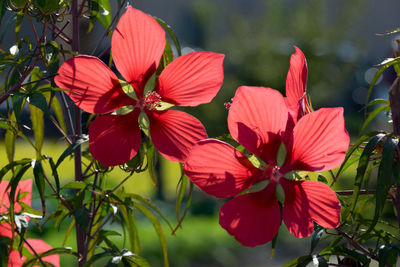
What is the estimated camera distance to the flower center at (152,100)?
442 millimetres

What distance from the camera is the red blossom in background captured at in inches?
14.6

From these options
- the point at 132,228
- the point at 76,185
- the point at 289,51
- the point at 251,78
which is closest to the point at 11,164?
the point at 76,185

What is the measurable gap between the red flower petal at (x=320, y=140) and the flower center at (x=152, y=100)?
11cm

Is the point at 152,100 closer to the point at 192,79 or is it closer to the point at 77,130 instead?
the point at 192,79

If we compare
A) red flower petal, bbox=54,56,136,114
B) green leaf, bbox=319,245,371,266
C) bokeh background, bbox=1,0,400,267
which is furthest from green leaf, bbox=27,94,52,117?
bokeh background, bbox=1,0,400,267

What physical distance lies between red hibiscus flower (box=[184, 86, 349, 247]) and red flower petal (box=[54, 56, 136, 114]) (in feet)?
0.31

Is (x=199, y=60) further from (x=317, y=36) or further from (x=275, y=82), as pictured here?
(x=317, y=36)

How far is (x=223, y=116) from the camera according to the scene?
22.4 feet

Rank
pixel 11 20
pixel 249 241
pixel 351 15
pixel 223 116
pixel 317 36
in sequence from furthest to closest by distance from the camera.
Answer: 1. pixel 351 15
2. pixel 317 36
3. pixel 223 116
4. pixel 11 20
5. pixel 249 241

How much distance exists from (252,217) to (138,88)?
0.13 metres

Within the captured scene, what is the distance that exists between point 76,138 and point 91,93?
0.48 ft

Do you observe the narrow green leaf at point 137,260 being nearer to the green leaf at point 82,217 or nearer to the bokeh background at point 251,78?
the green leaf at point 82,217

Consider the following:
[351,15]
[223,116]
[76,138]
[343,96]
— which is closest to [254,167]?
[76,138]

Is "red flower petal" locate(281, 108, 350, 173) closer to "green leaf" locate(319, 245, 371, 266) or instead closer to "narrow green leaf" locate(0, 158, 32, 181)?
"green leaf" locate(319, 245, 371, 266)
